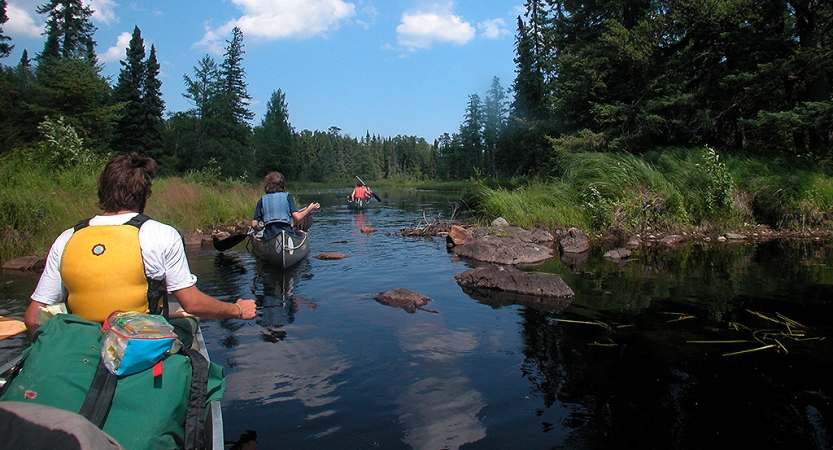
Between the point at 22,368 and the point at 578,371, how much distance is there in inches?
178

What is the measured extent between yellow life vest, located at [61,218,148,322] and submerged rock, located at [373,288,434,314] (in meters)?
4.95

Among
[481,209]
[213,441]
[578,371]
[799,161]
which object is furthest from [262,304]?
[799,161]

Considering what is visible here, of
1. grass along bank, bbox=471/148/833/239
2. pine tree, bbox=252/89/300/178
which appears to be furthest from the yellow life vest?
pine tree, bbox=252/89/300/178

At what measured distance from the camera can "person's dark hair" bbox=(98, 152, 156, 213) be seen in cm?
314

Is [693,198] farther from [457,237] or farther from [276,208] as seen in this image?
[276,208]

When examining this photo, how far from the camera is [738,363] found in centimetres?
532

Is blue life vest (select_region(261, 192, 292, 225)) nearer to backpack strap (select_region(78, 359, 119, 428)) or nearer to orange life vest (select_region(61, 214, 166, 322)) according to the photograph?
orange life vest (select_region(61, 214, 166, 322))

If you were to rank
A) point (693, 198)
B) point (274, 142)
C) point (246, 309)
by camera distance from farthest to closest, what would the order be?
point (274, 142) → point (693, 198) → point (246, 309)

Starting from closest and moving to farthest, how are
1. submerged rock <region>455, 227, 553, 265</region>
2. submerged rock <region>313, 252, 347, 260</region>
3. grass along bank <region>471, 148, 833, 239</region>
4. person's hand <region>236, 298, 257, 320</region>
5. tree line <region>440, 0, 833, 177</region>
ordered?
1. person's hand <region>236, 298, 257, 320</region>
2. submerged rock <region>455, 227, 553, 265</region>
3. submerged rock <region>313, 252, 347, 260</region>
4. grass along bank <region>471, 148, 833, 239</region>
5. tree line <region>440, 0, 833, 177</region>

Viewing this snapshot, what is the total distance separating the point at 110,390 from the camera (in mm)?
2395

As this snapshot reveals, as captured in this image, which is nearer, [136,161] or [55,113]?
[136,161]

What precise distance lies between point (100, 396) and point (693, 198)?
16209 mm

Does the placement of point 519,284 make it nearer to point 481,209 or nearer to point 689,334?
point 689,334

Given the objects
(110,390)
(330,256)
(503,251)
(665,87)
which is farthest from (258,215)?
(665,87)
